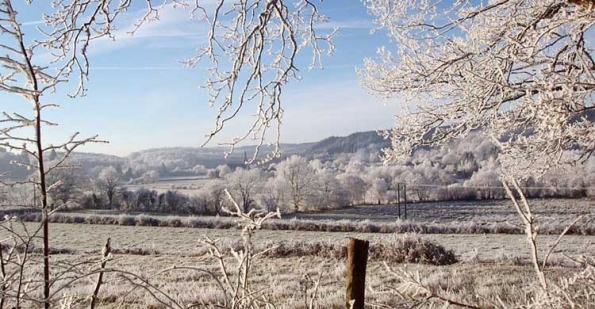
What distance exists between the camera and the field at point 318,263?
13.2 feet

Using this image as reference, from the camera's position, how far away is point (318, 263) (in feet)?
43.4

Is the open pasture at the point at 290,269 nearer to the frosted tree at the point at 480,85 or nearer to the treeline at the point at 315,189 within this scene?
the frosted tree at the point at 480,85

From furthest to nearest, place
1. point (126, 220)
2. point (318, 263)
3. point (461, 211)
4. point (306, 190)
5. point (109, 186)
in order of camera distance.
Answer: point (306, 190), point (109, 186), point (461, 211), point (126, 220), point (318, 263)

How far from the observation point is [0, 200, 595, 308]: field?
13.2 feet

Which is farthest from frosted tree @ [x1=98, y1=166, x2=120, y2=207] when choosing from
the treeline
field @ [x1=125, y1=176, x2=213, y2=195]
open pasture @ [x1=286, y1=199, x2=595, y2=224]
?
open pasture @ [x1=286, y1=199, x2=595, y2=224]

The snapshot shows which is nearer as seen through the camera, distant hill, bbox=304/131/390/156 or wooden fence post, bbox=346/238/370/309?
wooden fence post, bbox=346/238/370/309

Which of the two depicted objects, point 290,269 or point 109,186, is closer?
point 290,269

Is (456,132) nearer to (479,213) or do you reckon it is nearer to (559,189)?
(479,213)

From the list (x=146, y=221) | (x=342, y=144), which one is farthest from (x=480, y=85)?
(x=342, y=144)

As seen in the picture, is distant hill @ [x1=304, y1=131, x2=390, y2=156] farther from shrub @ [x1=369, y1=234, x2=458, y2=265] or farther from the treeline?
shrub @ [x1=369, y1=234, x2=458, y2=265]

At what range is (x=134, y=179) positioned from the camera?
70.0m

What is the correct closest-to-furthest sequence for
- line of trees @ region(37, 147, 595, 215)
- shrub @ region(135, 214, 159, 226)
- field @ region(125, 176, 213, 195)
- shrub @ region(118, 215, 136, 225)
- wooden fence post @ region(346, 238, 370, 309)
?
wooden fence post @ region(346, 238, 370, 309) < shrub @ region(135, 214, 159, 226) < shrub @ region(118, 215, 136, 225) < line of trees @ region(37, 147, 595, 215) < field @ region(125, 176, 213, 195)

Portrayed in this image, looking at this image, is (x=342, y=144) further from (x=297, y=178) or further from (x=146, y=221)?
(x=146, y=221)

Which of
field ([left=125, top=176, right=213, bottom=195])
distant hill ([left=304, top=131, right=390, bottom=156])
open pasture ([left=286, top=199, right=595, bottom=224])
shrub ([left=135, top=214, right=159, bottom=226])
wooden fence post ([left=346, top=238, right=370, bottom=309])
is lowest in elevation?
open pasture ([left=286, top=199, right=595, bottom=224])
